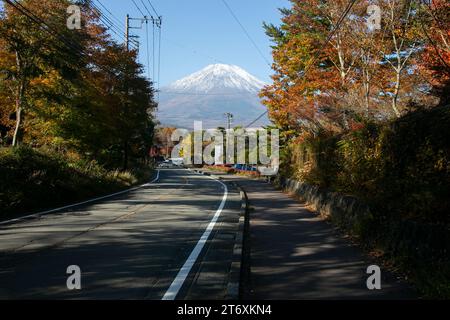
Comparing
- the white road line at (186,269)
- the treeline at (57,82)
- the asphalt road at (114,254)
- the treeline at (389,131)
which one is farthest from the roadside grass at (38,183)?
the treeline at (389,131)

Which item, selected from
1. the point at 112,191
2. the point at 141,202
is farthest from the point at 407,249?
the point at 112,191

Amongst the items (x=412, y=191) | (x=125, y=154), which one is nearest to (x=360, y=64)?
(x=412, y=191)

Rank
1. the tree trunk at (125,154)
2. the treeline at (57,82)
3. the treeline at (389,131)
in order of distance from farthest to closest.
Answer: the tree trunk at (125,154) < the treeline at (57,82) < the treeline at (389,131)

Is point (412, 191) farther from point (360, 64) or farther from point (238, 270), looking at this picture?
point (360, 64)

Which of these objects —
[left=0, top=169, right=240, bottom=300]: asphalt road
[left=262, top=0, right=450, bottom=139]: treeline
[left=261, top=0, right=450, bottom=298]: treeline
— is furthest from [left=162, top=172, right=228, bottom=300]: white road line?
[left=262, top=0, right=450, bottom=139]: treeline

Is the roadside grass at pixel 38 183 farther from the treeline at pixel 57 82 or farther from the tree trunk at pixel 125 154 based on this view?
the tree trunk at pixel 125 154

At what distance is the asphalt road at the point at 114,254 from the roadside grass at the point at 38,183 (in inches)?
70.7

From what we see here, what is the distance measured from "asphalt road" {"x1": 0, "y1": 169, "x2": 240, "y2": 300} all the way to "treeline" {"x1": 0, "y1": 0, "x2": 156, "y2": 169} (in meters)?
9.23

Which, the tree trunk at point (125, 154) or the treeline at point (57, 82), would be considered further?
the tree trunk at point (125, 154)

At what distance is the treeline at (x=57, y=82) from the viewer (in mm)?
20367

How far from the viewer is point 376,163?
9.64 metres
